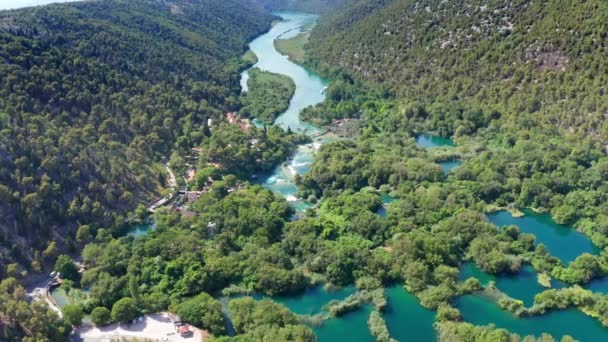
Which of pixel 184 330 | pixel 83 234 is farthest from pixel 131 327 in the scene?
pixel 83 234

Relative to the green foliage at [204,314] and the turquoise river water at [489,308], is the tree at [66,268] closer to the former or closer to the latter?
the turquoise river water at [489,308]

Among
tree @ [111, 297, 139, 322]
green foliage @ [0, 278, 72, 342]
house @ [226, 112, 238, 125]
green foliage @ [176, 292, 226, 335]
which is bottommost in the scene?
green foliage @ [0, 278, 72, 342]

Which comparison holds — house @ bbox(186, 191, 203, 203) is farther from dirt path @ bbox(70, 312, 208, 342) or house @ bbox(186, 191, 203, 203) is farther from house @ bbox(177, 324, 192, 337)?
house @ bbox(177, 324, 192, 337)

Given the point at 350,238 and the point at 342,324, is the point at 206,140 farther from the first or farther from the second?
the point at 342,324

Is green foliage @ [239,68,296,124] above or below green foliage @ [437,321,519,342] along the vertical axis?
above

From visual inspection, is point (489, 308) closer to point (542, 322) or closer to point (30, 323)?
point (542, 322)

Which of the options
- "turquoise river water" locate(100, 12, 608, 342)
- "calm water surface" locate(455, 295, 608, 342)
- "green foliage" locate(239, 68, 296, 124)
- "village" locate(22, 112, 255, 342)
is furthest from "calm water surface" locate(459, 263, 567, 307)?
"green foliage" locate(239, 68, 296, 124)

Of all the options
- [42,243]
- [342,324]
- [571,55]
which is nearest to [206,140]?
[42,243]
